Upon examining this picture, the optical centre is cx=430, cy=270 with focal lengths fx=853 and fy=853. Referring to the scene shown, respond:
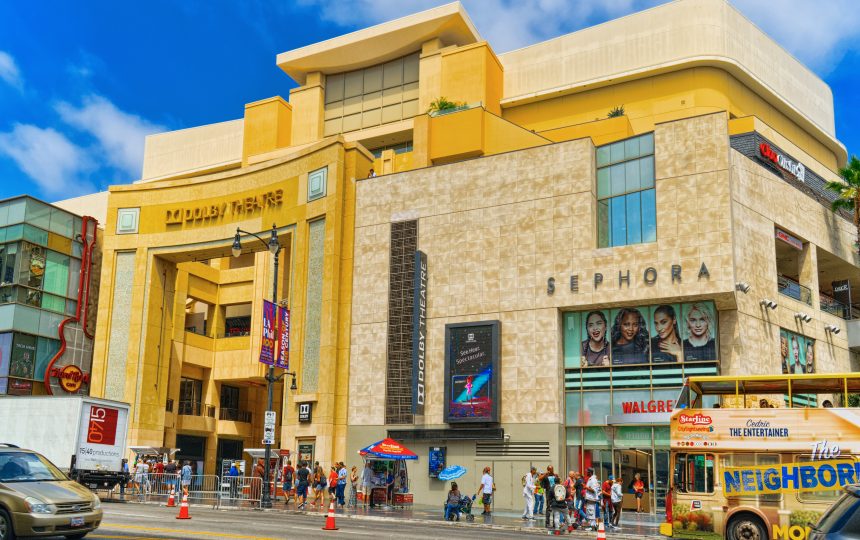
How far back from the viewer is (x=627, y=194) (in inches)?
1550

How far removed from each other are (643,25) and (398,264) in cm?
2643

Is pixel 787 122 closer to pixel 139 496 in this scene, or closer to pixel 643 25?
pixel 643 25

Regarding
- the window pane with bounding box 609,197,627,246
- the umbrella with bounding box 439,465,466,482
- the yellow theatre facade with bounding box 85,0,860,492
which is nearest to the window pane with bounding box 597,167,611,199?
the yellow theatre facade with bounding box 85,0,860,492

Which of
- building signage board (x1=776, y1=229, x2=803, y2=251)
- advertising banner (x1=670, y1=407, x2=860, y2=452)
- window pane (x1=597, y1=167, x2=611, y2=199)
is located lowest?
advertising banner (x1=670, y1=407, x2=860, y2=452)

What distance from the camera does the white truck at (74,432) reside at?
31828 mm

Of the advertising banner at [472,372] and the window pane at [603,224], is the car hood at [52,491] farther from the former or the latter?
the window pane at [603,224]

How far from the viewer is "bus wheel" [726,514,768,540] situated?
20672 mm

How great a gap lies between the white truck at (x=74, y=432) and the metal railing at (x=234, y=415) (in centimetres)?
2543

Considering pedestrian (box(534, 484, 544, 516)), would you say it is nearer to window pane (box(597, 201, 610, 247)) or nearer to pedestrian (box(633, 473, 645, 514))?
pedestrian (box(633, 473, 645, 514))

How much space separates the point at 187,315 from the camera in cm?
6275

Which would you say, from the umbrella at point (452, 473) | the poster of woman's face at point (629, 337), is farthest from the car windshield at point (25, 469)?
the poster of woman's face at point (629, 337)

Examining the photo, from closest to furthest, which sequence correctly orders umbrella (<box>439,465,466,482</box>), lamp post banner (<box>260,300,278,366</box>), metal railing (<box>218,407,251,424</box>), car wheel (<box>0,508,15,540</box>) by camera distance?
car wheel (<box>0,508,15,540</box>)
umbrella (<box>439,465,466,482</box>)
lamp post banner (<box>260,300,278,366</box>)
metal railing (<box>218,407,251,424</box>)

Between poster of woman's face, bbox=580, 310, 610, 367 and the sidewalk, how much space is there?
6.79m

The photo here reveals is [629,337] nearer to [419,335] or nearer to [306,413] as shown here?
[419,335]
